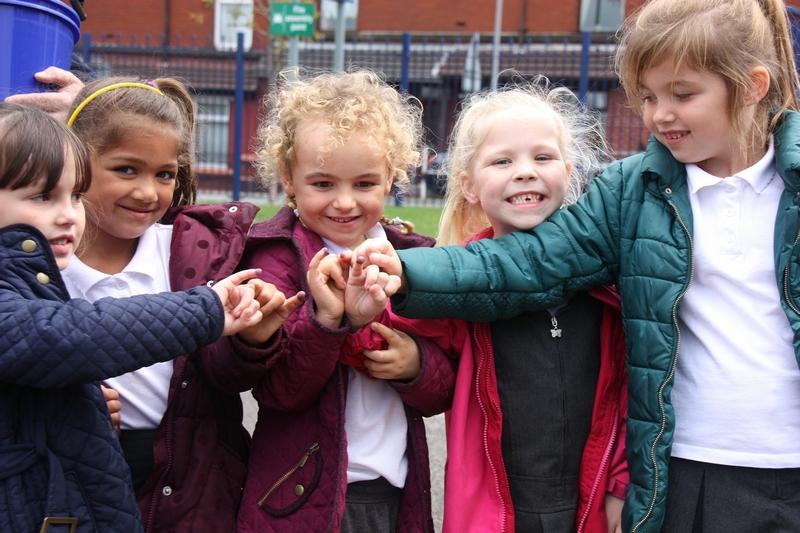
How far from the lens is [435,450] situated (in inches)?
150

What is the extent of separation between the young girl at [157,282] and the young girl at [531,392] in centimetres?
47

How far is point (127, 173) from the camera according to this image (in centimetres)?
191

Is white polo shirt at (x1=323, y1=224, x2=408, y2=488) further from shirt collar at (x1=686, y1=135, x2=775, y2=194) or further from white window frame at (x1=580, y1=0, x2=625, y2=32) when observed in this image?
white window frame at (x1=580, y1=0, x2=625, y2=32)

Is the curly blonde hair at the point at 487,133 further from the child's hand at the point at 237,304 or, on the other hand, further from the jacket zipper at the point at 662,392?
the child's hand at the point at 237,304

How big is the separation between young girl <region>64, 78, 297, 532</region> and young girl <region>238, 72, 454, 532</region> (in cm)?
8

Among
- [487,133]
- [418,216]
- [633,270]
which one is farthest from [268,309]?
[418,216]

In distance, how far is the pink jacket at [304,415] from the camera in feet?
6.05

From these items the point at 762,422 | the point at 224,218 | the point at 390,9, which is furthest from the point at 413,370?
the point at 390,9

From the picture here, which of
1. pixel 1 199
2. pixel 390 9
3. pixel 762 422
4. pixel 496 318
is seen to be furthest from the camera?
pixel 390 9

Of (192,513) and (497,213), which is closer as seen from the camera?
(192,513)

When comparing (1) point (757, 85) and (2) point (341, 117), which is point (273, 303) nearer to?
(2) point (341, 117)

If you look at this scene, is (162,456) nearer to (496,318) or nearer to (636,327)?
(496,318)

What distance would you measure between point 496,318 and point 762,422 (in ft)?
2.01

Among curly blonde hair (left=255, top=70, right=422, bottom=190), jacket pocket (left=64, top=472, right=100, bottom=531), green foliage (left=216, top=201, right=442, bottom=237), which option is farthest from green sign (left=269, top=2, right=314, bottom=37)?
jacket pocket (left=64, top=472, right=100, bottom=531)
